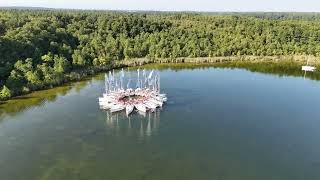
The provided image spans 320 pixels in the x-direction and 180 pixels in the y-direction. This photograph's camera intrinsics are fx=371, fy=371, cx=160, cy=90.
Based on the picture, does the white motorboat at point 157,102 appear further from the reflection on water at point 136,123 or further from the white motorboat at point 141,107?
the white motorboat at point 141,107

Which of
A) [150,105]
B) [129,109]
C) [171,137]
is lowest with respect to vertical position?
[171,137]

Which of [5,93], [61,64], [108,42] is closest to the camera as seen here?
[5,93]

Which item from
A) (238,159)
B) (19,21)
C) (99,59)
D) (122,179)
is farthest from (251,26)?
(122,179)

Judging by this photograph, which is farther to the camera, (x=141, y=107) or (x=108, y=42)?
(x=108, y=42)

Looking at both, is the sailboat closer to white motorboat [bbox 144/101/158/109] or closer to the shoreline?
white motorboat [bbox 144/101/158/109]

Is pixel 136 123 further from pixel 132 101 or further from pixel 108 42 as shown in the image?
pixel 108 42

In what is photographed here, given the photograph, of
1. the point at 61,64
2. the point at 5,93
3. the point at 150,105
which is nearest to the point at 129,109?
the point at 150,105
